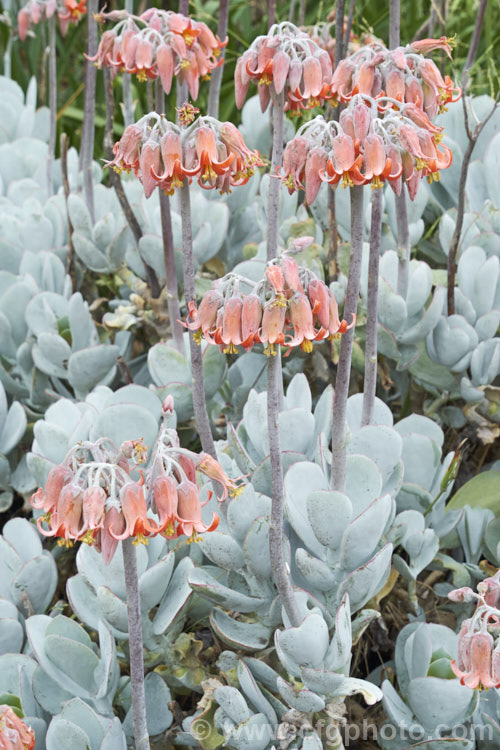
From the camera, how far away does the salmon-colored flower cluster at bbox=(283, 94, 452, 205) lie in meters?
1.12

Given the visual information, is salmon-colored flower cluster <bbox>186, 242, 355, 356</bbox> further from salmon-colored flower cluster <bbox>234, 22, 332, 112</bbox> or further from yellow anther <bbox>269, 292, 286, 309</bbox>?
salmon-colored flower cluster <bbox>234, 22, 332, 112</bbox>

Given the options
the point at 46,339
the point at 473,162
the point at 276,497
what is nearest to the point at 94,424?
the point at 46,339

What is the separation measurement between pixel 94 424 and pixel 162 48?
72 centimetres

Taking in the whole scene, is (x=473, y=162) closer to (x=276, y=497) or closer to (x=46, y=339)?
(x=46, y=339)

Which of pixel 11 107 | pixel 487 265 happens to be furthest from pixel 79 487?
pixel 11 107

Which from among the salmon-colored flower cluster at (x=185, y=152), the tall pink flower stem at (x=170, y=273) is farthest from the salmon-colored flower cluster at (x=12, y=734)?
the tall pink flower stem at (x=170, y=273)

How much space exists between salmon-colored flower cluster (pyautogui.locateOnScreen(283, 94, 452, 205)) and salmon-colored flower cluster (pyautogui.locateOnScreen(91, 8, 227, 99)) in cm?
46

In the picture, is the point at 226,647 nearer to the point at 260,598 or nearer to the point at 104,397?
the point at 260,598

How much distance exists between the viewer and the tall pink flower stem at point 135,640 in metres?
1.09

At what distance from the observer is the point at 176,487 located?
1035 millimetres

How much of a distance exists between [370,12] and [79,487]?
3148mm

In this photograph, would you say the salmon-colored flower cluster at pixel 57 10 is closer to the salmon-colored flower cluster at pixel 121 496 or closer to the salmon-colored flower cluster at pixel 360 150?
the salmon-colored flower cluster at pixel 360 150

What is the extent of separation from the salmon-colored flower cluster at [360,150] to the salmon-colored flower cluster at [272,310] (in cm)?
11

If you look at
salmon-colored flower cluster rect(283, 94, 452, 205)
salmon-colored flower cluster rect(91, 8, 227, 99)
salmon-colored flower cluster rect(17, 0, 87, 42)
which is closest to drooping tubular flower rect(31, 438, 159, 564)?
salmon-colored flower cluster rect(283, 94, 452, 205)
